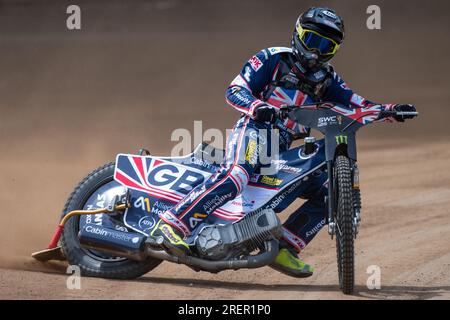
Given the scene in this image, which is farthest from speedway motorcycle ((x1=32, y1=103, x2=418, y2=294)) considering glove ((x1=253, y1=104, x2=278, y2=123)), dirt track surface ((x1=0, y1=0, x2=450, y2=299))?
dirt track surface ((x1=0, y1=0, x2=450, y2=299))

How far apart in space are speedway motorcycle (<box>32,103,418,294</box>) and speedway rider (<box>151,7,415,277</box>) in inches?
6.4

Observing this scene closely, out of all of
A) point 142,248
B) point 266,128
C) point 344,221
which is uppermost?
point 266,128

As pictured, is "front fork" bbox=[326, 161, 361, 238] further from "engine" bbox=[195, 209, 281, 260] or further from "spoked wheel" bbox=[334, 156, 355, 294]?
"engine" bbox=[195, 209, 281, 260]

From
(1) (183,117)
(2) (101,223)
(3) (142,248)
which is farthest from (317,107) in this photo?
(1) (183,117)

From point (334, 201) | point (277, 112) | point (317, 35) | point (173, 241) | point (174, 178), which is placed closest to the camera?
point (334, 201)

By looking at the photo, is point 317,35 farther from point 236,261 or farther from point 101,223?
point 101,223

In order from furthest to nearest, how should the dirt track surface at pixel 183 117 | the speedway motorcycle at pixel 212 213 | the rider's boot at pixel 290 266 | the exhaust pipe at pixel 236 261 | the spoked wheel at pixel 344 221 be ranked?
the dirt track surface at pixel 183 117 → the rider's boot at pixel 290 266 → the exhaust pipe at pixel 236 261 → the speedway motorcycle at pixel 212 213 → the spoked wheel at pixel 344 221

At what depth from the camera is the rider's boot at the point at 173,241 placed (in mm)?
8680

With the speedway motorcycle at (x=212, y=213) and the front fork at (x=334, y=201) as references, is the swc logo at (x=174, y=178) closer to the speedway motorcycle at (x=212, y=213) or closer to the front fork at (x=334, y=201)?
the speedway motorcycle at (x=212, y=213)

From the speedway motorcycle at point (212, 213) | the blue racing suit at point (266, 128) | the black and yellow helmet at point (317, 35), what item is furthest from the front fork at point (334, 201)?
the black and yellow helmet at point (317, 35)

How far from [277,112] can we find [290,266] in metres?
1.36

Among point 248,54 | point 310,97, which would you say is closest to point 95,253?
point 310,97

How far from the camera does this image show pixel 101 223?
29.9ft

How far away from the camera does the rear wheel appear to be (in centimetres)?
906
